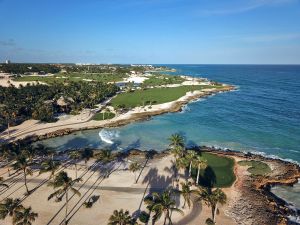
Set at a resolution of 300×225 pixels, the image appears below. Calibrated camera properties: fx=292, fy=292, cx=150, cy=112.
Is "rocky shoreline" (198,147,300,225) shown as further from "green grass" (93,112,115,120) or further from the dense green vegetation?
the dense green vegetation

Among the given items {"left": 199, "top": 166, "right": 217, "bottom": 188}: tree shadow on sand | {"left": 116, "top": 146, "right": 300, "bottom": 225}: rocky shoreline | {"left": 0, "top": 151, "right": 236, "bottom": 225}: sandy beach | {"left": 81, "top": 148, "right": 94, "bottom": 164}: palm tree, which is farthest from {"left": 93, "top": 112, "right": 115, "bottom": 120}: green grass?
{"left": 199, "top": 166, "right": 217, "bottom": 188}: tree shadow on sand

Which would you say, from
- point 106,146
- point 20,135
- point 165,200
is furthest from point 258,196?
point 20,135

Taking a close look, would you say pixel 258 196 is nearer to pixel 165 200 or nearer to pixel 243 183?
pixel 243 183

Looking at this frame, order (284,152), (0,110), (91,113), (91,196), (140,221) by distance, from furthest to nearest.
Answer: (91,113)
(0,110)
(284,152)
(91,196)
(140,221)

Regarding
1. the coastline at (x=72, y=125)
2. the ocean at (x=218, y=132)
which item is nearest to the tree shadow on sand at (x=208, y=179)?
the ocean at (x=218, y=132)

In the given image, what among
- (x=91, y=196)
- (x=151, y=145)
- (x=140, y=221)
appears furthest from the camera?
(x=151, y=145)

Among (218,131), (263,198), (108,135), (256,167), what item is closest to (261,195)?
(263,198)

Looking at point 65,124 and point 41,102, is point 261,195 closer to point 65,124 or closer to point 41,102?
point 65,124
